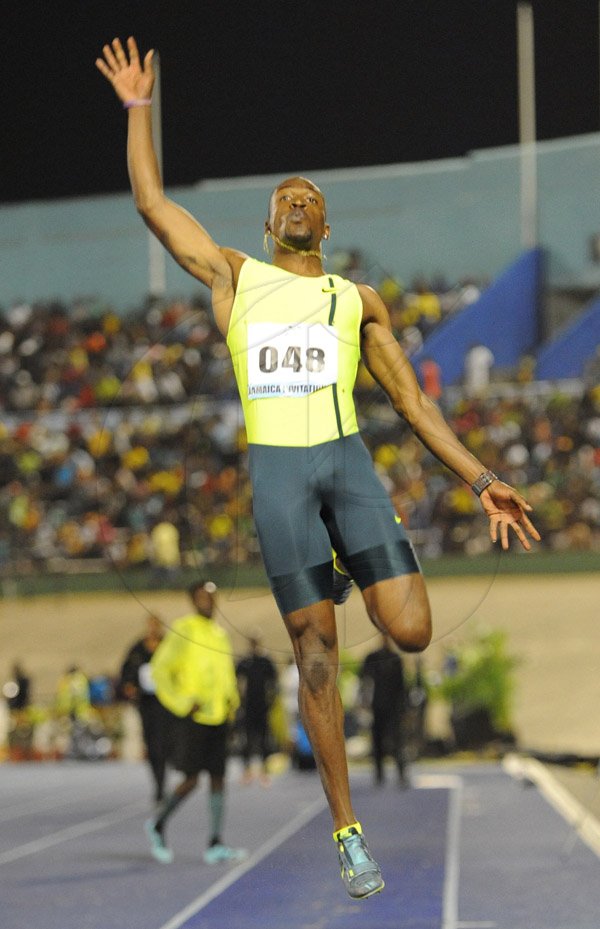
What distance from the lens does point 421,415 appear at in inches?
194

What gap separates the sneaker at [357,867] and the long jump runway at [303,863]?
3.71 m

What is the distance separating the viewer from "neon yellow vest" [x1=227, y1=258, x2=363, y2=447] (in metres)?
4.79

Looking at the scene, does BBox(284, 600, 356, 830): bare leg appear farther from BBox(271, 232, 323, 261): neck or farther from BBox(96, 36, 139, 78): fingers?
BBox(96, 36, 139, 78): fingers

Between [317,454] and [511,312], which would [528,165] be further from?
[317,454]

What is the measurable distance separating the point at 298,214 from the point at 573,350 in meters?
27.6

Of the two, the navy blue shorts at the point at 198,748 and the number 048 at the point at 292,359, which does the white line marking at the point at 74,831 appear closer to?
the navy blue shorts at the point at 198,748

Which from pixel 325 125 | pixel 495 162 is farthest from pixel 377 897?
pixel 495 162

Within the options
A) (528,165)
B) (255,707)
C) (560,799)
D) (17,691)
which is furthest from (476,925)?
(528,165)

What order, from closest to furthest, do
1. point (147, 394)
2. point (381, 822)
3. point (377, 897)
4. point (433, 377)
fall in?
1. point (433, 377)
2. point (377, 897)
3. point (147, 394)
4. point (381, 822)

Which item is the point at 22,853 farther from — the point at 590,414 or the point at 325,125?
the point at 325,125

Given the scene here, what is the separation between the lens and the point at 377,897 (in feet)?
32.0

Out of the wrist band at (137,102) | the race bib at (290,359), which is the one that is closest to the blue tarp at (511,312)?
the wrist band at (137,102)

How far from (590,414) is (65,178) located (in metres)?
16.2

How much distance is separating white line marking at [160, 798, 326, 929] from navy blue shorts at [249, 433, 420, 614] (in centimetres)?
423
